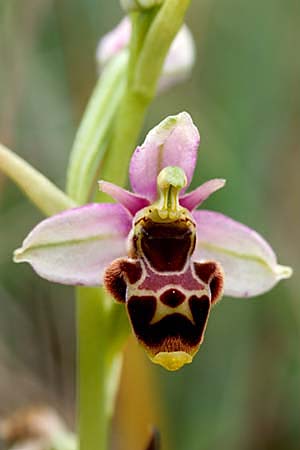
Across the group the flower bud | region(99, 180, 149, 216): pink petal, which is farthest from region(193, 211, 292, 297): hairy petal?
the flower bud

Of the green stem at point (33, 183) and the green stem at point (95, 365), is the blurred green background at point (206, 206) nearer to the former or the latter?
the green stem at point (95, 365)

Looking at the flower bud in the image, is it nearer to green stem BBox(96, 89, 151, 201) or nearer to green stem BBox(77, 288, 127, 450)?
green stem BBox(96, 89, 151, 201)

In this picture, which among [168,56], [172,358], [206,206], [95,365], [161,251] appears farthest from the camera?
[206,206]

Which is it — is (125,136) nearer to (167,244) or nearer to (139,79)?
(139,79)

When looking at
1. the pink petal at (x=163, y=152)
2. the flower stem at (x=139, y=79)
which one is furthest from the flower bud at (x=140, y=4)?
the pink petal at (x=163, y=152)

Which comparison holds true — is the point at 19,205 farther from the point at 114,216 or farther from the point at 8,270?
the point at 114,216

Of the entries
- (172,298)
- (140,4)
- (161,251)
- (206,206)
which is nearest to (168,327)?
(172,298)
